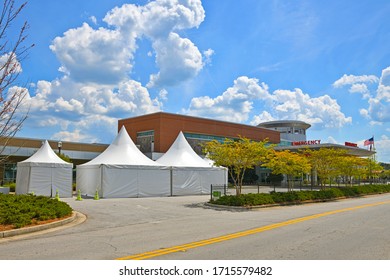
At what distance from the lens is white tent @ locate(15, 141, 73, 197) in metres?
25.2

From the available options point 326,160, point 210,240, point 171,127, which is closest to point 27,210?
point 210,240

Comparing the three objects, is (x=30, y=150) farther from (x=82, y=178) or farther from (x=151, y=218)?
(x=151, y=218)

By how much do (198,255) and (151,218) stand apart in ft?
26.2

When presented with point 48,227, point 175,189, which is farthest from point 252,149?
point 48,227

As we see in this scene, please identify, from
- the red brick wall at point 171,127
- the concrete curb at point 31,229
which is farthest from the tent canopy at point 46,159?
the red brick wall at point 171,127

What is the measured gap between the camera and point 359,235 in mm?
10367

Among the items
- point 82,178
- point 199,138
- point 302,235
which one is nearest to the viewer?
point 302,235

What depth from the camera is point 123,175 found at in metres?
26.8

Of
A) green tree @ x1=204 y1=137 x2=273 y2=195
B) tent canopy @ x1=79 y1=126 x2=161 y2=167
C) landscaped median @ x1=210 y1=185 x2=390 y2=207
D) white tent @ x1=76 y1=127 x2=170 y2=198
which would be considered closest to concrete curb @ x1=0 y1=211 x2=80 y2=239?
landscaped median @ x1=210 y1=185 x2=390 y2=207

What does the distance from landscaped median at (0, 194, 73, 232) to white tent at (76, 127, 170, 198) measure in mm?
11655

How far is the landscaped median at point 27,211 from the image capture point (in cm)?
1111

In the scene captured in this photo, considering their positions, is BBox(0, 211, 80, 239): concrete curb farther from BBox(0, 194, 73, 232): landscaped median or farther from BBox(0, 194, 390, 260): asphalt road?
BBox(0, 194, 390, 260): asphalt road

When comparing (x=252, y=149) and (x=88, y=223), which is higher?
(x=252, y=149)

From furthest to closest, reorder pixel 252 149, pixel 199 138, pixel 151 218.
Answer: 1. pixel 199 138
2. pixel 252 149
3. pixel 151 218
